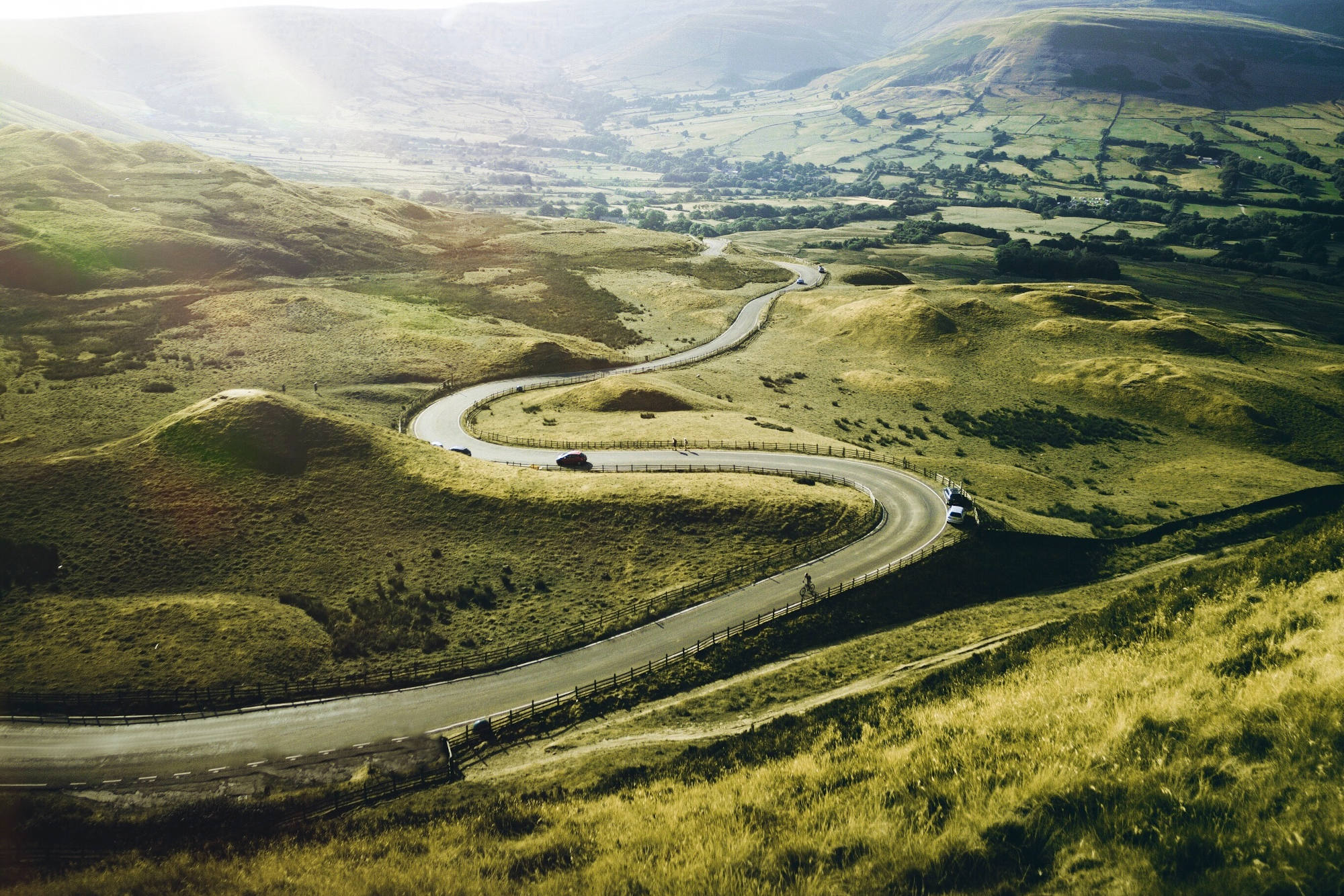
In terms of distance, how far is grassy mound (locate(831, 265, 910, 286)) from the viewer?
149m

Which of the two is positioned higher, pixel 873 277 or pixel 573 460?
pixel 873 277

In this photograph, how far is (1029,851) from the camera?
14.6 m

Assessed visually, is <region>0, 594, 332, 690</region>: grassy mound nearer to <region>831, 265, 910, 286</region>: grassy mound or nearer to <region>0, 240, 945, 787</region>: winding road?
<region>0, 240, 945, 787</region>: winding road

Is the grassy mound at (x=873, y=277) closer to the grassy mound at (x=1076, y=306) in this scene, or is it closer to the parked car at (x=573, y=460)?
the grassy mound at (x=1076, y=306)

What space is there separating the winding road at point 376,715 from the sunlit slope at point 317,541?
9.06 feet

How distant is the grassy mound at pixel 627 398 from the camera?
7800cm

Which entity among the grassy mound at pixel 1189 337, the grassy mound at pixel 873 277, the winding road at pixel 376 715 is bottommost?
the winding road at pixel 376 715

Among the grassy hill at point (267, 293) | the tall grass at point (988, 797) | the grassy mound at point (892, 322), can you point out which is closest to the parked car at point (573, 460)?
the grassy hill at point (267, 293)

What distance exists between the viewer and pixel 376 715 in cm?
3306

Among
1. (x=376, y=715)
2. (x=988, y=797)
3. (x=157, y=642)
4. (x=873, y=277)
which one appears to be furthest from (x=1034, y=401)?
(x=157, y=642)

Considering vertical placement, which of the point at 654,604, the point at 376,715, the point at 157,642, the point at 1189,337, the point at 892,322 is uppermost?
the point at 892,322

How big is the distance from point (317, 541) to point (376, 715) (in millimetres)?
17212

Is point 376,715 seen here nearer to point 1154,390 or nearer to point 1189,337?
point 1154,390

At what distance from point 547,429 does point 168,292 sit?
8667 centimetres
